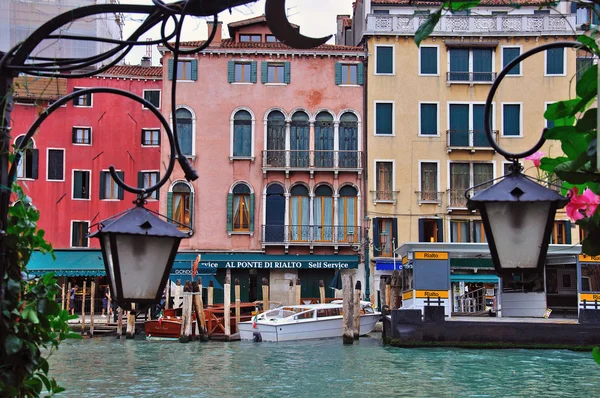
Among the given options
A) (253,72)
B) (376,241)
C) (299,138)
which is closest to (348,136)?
(299,138)

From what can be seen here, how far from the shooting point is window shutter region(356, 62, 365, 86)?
34250mm

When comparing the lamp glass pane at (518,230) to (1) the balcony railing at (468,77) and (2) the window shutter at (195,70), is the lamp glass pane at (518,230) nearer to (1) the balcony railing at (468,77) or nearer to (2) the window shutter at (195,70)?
(1) the balcony railing at (468,77)

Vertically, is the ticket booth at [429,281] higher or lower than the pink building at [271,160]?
lower

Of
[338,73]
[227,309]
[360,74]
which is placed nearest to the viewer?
[227,309]

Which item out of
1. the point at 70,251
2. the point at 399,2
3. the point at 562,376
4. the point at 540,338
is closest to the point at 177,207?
the point at 70,251

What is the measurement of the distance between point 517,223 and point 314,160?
30547 mm

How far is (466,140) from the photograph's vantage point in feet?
110

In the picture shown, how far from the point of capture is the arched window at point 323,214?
33406mm

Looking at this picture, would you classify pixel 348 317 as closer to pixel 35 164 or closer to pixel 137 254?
pixel 35 164

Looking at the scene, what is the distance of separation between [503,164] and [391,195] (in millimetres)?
4033

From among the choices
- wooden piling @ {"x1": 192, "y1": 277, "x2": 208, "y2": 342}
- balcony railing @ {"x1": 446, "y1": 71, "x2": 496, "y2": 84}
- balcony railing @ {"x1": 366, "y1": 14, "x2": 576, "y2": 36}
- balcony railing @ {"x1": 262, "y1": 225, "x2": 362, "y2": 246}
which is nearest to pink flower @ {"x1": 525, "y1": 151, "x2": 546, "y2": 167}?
wooden piling @ {"x1": 192, "y1": 277, "x2": 208, "y2": 342}

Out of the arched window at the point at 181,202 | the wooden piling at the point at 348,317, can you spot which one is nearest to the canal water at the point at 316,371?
the wooden piling at the point at 348,317

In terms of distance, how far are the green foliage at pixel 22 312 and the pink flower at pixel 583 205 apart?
1939 millimetres

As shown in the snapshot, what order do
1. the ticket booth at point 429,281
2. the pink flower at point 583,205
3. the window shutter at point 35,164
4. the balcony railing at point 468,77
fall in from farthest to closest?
the window shutter at point 35,164
the balcony railing at point 468,77
the ticket booth at point 429,281
the pink flower at point 583,205
